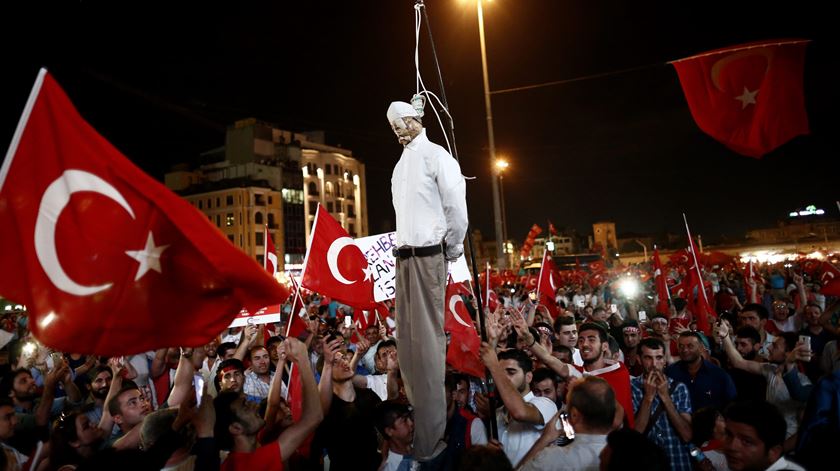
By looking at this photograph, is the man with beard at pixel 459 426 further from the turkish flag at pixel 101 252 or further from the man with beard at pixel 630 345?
the man with beard at pixel 630 345

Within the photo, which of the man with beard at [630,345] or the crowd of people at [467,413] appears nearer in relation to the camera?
the crowd of people at [467,413]

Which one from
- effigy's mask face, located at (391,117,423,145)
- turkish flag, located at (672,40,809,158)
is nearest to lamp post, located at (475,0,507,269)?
turkish flag, located at (672,40,809,158)

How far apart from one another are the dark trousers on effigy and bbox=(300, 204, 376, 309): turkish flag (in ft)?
12.5

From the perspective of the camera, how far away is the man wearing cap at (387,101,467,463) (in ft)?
12.6

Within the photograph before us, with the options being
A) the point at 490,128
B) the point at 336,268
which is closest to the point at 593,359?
the point at 336,268

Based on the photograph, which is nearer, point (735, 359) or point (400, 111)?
point (400, 111)

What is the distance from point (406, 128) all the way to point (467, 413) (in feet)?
10.0

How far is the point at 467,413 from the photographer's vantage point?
552cm

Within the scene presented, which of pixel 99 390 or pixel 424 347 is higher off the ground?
pixel 424 347

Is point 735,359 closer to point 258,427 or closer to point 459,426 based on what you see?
point 459,426

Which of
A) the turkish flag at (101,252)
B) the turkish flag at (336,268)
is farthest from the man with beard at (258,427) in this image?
the turkish flag at (336,268)

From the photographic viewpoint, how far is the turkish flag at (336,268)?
777 cm

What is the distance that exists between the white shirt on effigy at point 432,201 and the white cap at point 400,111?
1.04 ft

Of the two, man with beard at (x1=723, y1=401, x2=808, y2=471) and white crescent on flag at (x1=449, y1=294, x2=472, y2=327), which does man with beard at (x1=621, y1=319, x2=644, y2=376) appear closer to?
white crescent on flag at (x1=449, y1=294, x2=472, y2=327)
